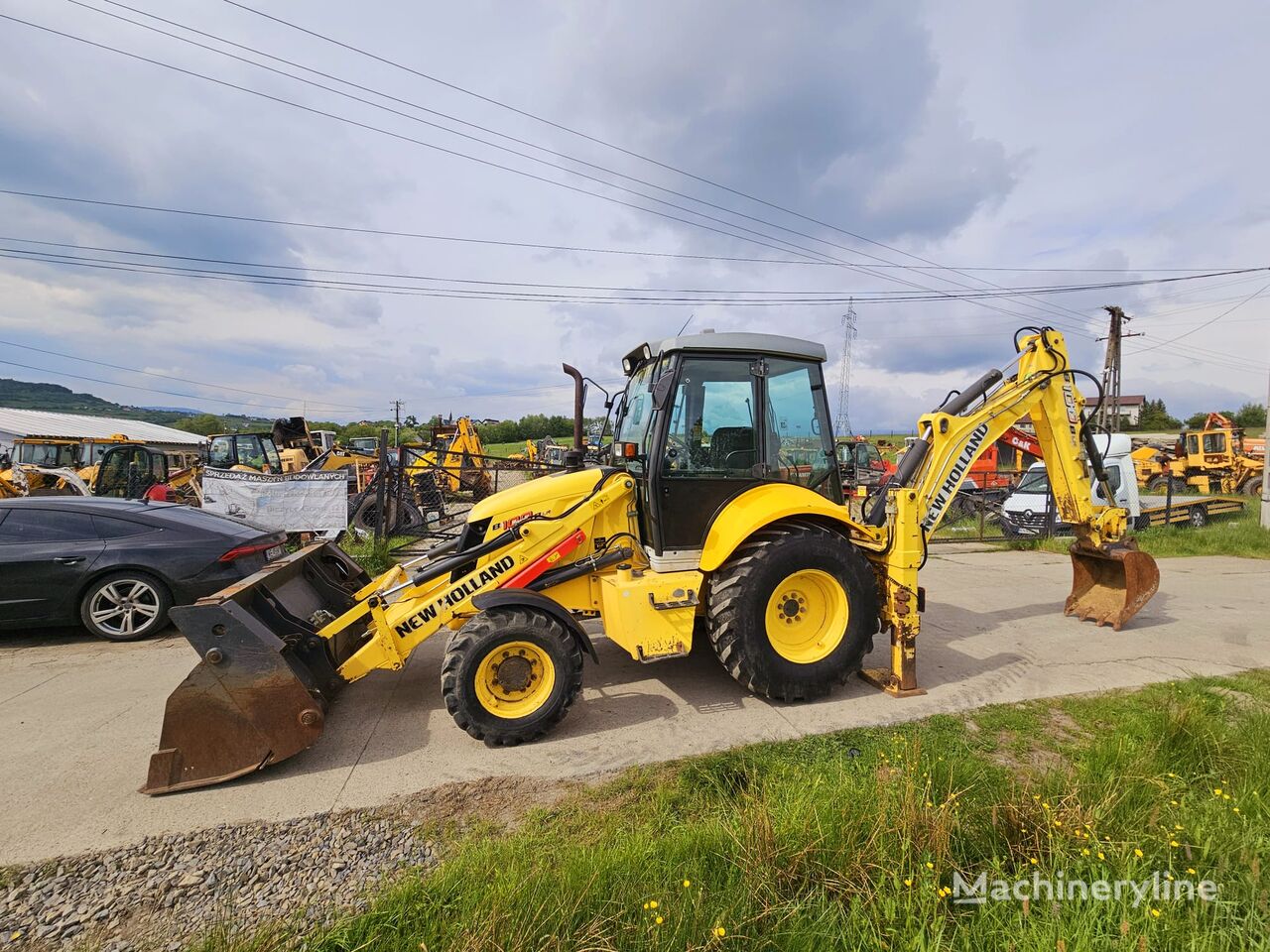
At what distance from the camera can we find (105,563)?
5.41 m

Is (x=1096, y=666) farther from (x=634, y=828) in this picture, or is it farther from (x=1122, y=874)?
(x=634, y=828)

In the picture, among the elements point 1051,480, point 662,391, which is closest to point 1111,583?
point 1051,480

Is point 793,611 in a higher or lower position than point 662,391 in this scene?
lower

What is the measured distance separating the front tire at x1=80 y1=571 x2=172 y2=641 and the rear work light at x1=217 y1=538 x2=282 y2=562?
0.59 meters

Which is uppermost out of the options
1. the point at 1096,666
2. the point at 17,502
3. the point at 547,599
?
the point at 17,502

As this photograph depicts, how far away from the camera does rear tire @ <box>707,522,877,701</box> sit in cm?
395

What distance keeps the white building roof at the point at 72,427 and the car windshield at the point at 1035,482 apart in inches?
1739

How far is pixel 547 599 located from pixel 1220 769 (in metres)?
3.58

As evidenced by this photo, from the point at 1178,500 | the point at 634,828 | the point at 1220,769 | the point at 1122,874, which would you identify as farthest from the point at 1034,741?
the point at 1178,500

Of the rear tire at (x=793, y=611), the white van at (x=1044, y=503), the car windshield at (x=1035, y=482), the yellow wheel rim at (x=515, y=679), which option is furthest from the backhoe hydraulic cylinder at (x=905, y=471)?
the car windshield at (x=1035, y=482)

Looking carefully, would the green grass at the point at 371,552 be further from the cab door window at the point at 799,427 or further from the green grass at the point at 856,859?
the green grass at the point at 856,859

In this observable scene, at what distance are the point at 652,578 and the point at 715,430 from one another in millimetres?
1216

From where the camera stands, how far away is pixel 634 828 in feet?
8.63

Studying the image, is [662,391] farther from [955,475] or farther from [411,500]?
[411,500]
